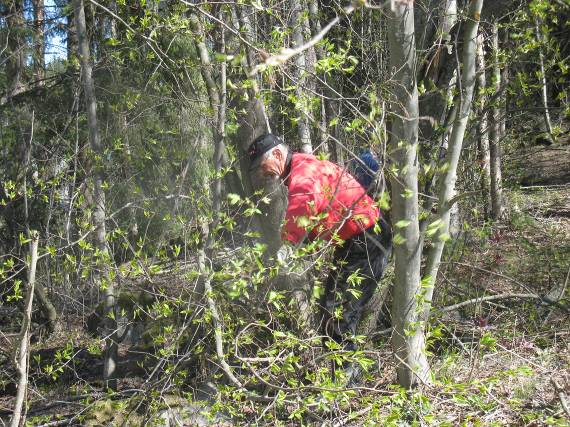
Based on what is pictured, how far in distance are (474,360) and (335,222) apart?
5.02ft

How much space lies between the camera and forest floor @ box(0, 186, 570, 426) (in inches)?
158

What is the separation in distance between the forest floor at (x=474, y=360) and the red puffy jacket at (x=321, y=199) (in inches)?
33.7

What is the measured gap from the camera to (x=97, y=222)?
18.5 feet

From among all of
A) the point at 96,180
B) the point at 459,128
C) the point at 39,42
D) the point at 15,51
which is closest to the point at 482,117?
the point at 459,128

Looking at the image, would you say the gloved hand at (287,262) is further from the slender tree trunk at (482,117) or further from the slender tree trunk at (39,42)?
the slender tree trunk at (39,42)

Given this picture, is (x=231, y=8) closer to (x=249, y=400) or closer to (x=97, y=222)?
(x=97, y=222)

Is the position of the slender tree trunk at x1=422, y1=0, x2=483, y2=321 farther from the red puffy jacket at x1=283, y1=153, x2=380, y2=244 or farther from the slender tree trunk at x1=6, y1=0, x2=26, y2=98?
the slender tree trunk at x1=6, y1=0, x2=26, y2=98

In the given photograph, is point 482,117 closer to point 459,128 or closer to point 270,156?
point 459,128

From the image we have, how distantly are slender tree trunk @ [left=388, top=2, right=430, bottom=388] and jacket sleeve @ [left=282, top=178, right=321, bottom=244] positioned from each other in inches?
20.4

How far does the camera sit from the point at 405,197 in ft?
12.1

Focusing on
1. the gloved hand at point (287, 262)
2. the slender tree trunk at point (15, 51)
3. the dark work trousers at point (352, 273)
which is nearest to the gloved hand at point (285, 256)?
the gloved hand at point (287, 262)

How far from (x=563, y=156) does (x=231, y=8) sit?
26.4 feet

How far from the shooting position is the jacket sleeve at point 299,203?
4.05m

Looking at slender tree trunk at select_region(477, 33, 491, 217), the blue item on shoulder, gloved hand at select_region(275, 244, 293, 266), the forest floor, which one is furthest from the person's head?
the forest floor
